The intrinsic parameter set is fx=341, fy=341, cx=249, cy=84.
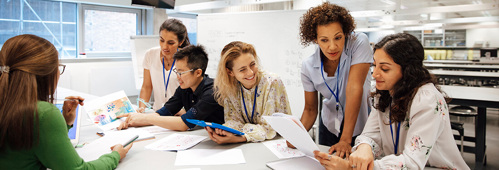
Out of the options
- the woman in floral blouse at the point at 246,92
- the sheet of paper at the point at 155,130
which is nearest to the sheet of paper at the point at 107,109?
the sheet of paper at the point at 155,130

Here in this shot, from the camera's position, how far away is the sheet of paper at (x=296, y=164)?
1310 mm

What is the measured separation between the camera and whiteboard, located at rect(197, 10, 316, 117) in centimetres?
369

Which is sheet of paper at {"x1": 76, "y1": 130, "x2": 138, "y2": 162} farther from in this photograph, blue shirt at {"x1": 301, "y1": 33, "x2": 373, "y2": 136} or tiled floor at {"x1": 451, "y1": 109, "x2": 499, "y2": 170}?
tiled floor at {"x1": 451, "y1": 109, "x2": 499, "y2": 170}

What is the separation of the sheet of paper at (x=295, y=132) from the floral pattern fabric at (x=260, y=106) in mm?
351

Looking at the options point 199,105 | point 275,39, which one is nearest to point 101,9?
point 275,39

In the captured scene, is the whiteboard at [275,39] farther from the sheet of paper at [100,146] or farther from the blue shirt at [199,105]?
the sheet of paper at [100,146]

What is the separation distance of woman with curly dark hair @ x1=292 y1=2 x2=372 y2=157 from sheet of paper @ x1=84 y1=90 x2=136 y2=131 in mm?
1139

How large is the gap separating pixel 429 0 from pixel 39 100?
842 cm

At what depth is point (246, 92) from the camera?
176 cm

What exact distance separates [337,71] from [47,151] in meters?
1.31

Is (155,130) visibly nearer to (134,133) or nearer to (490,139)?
(134,133)

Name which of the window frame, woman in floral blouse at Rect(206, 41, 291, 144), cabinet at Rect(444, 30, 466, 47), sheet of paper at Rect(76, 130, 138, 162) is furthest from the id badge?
cabinet at Rect(444, 30, 466, 47)

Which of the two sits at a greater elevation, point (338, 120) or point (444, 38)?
point (444, 38)

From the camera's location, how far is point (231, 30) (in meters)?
4.26
